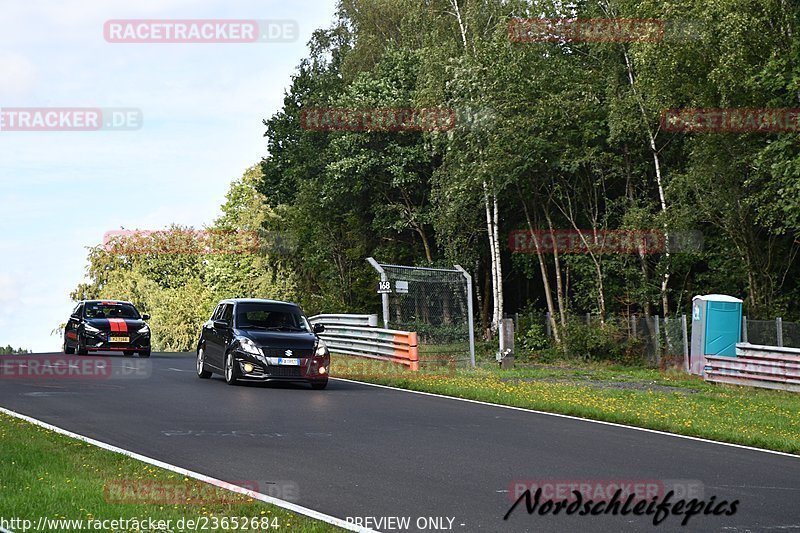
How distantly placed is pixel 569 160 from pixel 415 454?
92.1 feet

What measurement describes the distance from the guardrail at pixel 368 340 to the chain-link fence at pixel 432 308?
0.57 metres

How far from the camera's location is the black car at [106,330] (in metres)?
31.8

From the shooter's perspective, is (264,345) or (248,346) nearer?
(264,345)

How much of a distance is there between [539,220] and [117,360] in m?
20.8

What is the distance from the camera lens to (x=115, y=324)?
3189 centimetres

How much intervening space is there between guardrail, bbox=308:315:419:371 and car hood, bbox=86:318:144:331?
5337mm

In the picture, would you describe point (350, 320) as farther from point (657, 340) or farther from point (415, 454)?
point (415, 454)
